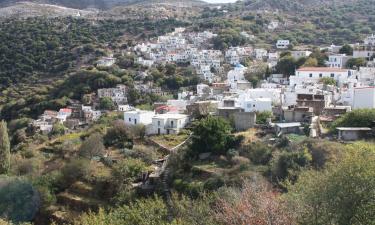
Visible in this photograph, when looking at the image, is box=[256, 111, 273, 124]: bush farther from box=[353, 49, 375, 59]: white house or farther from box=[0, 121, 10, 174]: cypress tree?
box=[353, 49, 375, 59]: white house

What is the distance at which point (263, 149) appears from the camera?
67.7 ft

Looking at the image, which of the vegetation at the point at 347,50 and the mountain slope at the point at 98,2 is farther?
the mountain slope at the point at 98,2

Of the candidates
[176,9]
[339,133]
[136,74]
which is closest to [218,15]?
[176,9]

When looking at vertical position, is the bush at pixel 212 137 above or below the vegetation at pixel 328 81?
below

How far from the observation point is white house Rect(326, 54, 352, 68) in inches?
1475

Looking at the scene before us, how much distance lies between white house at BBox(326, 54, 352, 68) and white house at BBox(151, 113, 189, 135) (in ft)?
51.0

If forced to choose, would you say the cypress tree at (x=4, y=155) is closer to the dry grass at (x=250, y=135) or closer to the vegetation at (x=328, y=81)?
the dry grass at (x=250, y=135)

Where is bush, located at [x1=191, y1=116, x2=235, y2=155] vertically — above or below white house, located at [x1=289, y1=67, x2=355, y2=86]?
below

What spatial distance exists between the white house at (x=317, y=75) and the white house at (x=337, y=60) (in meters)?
4.50

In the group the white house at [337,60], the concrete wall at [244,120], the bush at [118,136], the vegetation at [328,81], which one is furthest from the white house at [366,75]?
the bush at [118,136]

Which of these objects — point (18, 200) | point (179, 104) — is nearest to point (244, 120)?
point (179, 104)

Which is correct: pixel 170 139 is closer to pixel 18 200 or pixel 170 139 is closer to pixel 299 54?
pixel 18 200

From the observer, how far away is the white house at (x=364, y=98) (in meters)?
25.2

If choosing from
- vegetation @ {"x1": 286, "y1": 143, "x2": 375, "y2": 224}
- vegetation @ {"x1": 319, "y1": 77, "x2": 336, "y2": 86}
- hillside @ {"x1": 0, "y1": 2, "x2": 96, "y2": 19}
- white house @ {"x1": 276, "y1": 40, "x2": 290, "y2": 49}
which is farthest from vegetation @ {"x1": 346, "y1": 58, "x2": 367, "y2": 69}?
hillside @ {"x1": 0, "y1": 2, "x2": 96, "y2": 19}
